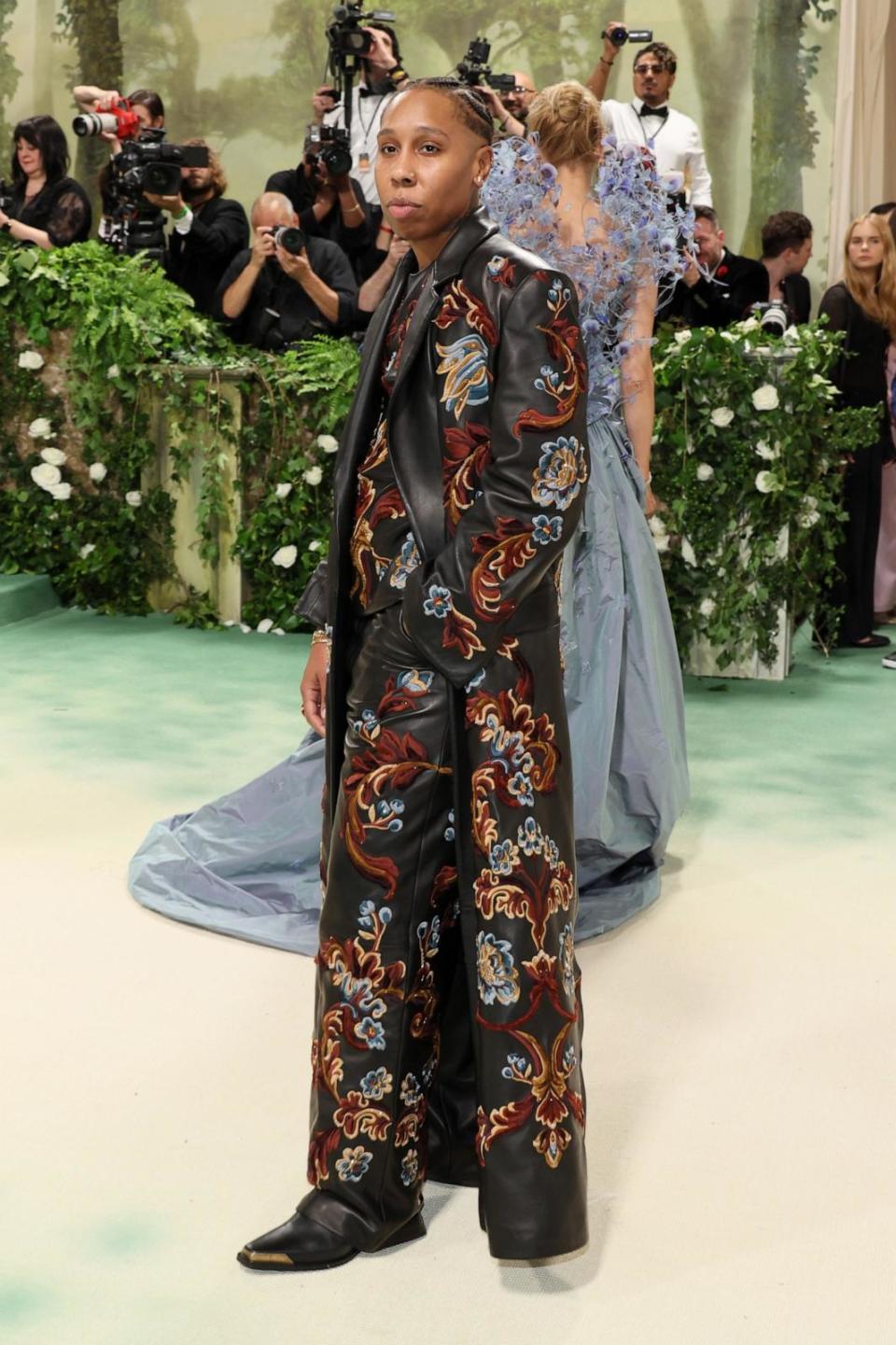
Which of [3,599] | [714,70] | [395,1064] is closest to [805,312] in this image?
[714,70]

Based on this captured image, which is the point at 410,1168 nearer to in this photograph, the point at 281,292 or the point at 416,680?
the point at 416,680

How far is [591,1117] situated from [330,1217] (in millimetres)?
664

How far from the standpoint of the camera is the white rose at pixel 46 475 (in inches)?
278

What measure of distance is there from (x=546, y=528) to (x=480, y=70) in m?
5.61

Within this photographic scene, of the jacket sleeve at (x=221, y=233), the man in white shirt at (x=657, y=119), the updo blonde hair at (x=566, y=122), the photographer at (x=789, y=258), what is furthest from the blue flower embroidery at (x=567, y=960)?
the photographer at (x=789, y=258)

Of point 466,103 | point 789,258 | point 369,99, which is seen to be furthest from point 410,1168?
point 789,258

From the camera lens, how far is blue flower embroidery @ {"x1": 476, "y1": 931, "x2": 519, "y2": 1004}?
2193mm

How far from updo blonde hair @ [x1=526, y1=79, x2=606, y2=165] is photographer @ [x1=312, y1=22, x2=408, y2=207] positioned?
4039 mm

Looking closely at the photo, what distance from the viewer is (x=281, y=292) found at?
23.6 feet

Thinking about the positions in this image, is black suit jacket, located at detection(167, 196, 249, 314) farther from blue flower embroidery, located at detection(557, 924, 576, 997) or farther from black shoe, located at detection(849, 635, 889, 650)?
blue flower embroidery, located at detection(557, 924, 576, 997)

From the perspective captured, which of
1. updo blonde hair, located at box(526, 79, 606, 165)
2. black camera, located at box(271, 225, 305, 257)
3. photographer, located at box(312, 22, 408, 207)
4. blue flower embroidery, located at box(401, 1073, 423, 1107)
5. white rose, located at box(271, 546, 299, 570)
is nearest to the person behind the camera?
blue flower embroidery, located at box(401, 1073, 423, 1107)

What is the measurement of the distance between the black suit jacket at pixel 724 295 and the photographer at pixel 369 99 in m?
1.57

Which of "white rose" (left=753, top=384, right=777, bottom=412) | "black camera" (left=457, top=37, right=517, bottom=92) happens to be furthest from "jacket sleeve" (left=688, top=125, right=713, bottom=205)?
"white rose" (left=753, top=384, right=777, bottom=412)

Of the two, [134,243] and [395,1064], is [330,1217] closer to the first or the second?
[395,1064]
